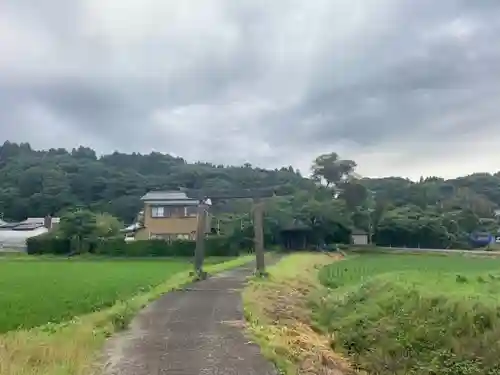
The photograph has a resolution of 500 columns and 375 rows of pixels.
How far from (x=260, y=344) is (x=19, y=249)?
187ft

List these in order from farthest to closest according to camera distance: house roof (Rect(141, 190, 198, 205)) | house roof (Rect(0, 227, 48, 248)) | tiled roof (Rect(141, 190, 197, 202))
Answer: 1. house roof (Rect(0, 227, 48, 248))
2. tiled roof (Rect(141, 190, 197, 202))
3. house roof (Rect(141, 190, 198, 205))

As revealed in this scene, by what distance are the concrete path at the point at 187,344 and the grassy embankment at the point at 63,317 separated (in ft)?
1.29

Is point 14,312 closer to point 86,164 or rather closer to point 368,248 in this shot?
point 368,248

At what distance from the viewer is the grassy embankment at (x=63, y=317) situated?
7469 millimetres

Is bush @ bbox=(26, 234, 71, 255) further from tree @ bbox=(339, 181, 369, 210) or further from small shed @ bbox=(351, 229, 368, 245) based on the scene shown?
tree @ bbox=(339, 181, 369, 210)

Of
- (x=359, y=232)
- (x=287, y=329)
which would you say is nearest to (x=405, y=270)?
(x=287, y=329)

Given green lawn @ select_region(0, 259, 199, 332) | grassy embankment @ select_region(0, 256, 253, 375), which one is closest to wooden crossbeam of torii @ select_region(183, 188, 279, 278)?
grassy embankment @ select_region(0, 256, 253, 375)

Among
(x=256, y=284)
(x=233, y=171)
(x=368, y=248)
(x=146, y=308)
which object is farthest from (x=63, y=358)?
A: (x=233, y=171)

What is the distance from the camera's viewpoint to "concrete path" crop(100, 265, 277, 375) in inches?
305

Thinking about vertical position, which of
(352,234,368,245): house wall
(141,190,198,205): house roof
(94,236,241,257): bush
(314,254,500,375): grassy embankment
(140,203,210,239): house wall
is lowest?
(314,254,500,375): grassy embankment

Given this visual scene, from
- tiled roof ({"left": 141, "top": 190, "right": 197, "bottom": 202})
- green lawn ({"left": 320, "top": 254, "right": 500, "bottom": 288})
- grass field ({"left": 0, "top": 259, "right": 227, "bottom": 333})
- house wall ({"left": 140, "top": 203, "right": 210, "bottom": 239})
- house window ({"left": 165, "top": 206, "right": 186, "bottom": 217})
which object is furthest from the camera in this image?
tiled roof ({"left": 141, "top": 190, "right": 197, "bottom": 202})

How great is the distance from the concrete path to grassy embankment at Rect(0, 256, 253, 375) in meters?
→ 0.39

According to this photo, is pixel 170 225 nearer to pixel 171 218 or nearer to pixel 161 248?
pixel 171 218

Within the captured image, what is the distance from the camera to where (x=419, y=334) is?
1175 centimetres
